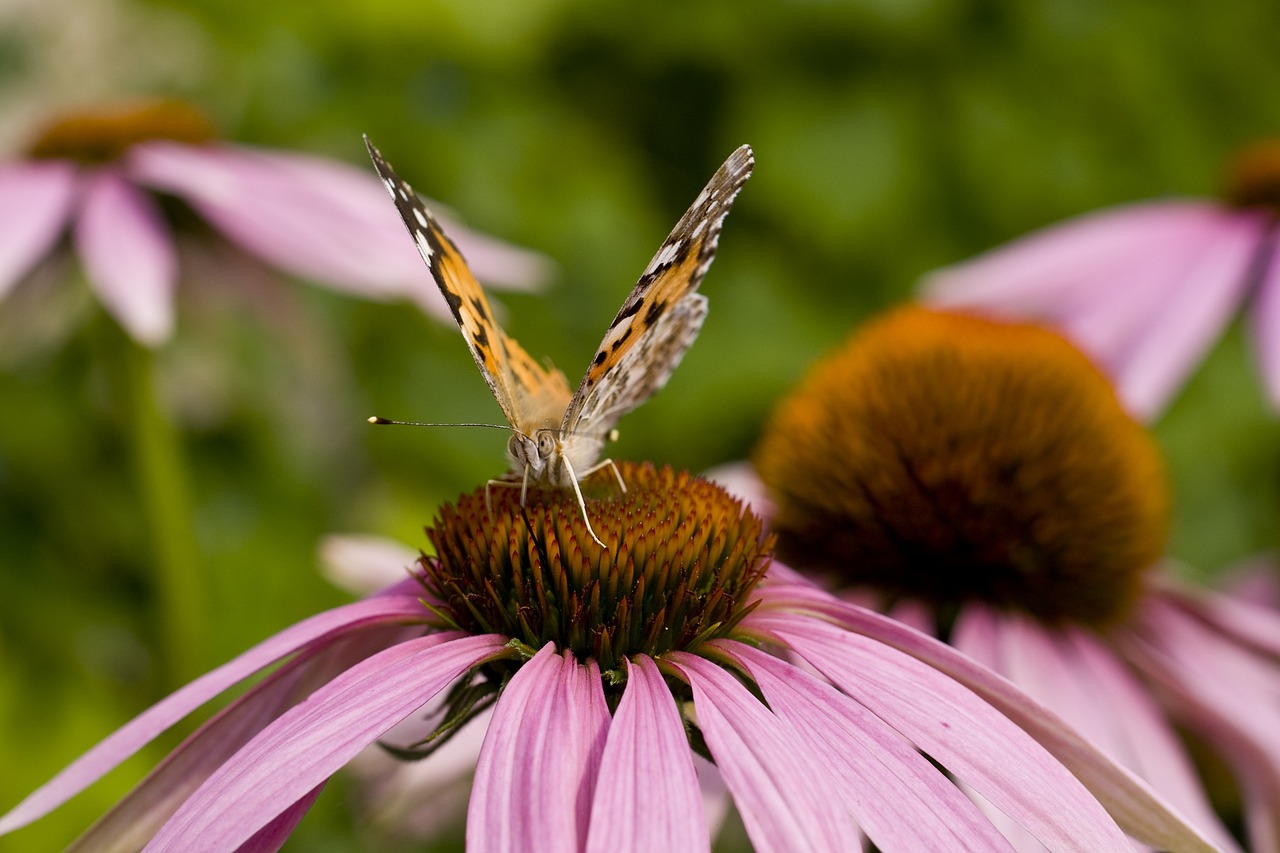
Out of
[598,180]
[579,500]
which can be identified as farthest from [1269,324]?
[598,180]

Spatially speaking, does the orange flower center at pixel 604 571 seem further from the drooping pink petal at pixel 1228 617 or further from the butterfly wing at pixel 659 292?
the drooping pink petal at pixel 1228 617

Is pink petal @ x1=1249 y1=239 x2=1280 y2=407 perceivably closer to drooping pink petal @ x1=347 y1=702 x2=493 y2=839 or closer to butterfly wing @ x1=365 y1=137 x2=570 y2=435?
butterfly wing @ x1=365 y1=137 x2=570 y2=435

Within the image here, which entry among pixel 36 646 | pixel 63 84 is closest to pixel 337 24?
pixel 63 84

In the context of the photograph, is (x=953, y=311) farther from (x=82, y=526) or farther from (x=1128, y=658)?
(x=82, y=526)

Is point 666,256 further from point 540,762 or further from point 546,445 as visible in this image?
point 540,762

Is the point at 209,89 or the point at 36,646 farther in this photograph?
the point at 209,89

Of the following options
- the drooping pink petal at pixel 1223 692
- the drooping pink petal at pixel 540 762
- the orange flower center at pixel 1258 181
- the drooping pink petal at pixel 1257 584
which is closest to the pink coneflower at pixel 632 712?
the drooping pink petal at pixel 540 762
